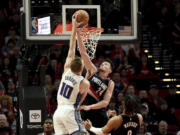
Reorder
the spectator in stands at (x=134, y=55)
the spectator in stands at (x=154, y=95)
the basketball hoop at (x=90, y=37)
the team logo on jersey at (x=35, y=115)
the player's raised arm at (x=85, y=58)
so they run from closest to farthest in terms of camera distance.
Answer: the player's raised arm at (x=85, y=58), the basketball hoop at (x=90, y=37), the team logo on jersey at (x=35, y=115), the spectator in stands at (x=154, y=95), the spectator in stands at (x=134, y=55)

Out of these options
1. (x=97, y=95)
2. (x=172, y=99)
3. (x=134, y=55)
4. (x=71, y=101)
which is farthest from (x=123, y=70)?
(x=71, y=101)

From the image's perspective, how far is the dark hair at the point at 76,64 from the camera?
301 inches

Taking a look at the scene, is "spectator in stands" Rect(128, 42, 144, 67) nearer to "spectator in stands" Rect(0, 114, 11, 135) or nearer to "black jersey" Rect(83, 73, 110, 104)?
"spectator in stands" Rect(0, 114, 11, 135)

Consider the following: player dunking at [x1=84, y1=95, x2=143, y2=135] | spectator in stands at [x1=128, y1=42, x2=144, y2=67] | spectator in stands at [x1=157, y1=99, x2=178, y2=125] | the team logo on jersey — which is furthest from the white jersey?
spectator in stands at [x1=128, y1=42, x2=144, y2=67]

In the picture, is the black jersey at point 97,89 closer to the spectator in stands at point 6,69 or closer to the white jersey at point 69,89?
the white jersey at point 69,89

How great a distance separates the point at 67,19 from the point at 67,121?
262cm

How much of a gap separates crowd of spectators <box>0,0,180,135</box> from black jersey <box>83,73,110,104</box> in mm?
2157

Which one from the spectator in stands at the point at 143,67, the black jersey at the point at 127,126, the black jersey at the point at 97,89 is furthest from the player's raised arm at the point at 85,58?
the spectator in stands at the point at 143,67

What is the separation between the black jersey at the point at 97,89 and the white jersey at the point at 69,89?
95 cm

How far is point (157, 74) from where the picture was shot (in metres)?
15.6

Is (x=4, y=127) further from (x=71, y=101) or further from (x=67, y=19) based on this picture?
(x=71, y=101)

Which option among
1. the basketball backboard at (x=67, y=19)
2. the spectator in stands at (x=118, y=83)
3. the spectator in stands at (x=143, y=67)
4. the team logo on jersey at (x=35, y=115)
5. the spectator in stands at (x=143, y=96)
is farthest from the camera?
the spectator in stands at (x=143, y=67)

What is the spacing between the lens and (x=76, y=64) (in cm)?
768

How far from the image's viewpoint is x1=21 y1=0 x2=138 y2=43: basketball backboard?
9695 mm
